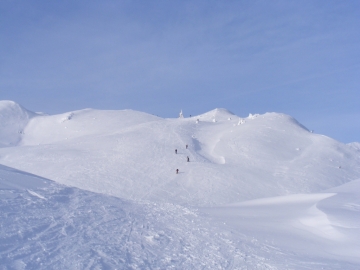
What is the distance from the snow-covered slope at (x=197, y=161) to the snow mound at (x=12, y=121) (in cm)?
402

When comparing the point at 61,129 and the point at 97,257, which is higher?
the point at 61,129

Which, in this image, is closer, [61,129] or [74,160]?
[74,160]

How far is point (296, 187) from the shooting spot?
3775 centimetres

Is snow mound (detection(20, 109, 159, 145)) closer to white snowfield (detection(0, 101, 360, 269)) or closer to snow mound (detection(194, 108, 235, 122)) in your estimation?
white snowfield (detection(0, 101, 360, 269))

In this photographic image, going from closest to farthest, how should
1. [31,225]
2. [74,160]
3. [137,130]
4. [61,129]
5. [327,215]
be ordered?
[31,225] < [327,215] < [74,160] < [137,130] < [61,129]

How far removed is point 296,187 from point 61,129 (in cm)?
5198

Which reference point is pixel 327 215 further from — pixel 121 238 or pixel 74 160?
pixel 74 160

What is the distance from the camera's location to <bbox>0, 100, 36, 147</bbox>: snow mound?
70.3m

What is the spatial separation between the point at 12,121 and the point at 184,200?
213 ft

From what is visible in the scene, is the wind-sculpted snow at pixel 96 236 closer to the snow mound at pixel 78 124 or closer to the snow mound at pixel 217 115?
the snow mound at pixel 78 124

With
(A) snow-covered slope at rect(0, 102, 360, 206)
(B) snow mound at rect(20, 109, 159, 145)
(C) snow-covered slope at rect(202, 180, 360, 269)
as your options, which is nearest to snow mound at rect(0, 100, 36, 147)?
(B) snow mound at rect(20, 109, 159, 145)

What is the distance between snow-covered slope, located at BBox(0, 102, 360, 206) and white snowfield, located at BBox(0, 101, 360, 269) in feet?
0.66

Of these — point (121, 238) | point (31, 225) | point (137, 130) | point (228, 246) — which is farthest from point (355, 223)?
point (137, 130)

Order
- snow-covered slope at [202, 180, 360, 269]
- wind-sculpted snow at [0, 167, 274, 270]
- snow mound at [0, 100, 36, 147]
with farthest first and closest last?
snow mound at [0, 100, 36, 147] < snow-covered slope at [202, 180, 360, 269] < wind-sculpted snow at [0, 167, 274, 270]
